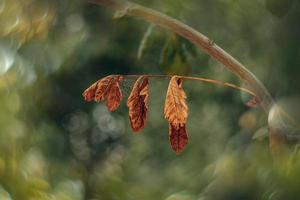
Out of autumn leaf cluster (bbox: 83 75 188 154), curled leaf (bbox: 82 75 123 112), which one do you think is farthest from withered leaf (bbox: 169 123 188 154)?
curled leaf (bbox: 82 75 123 112)

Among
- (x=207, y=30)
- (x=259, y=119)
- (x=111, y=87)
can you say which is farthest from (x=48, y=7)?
(x=111, y=87)

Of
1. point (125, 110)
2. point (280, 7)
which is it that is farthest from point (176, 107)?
point (125, 110)

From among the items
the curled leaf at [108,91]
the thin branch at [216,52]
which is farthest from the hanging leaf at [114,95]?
the thin branch at [216,52]

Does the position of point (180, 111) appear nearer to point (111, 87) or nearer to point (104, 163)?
point (111, 87)

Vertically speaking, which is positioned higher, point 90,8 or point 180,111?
point 90,8

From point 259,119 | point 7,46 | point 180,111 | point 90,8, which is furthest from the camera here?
point 90,8

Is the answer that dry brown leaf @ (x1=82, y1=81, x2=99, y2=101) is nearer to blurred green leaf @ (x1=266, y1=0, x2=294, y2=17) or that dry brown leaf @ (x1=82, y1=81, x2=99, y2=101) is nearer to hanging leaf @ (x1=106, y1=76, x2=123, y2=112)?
hanging leaf @ (x1=106, y1=76, x2=123, y2=112)

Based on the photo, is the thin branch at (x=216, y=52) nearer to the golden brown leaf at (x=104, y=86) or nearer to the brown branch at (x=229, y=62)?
the brown branch at (x=229, y=62)
